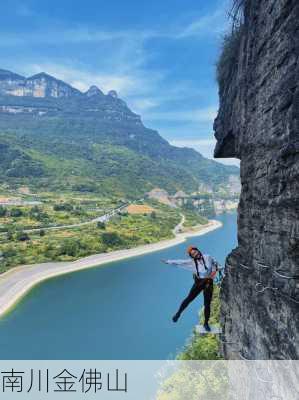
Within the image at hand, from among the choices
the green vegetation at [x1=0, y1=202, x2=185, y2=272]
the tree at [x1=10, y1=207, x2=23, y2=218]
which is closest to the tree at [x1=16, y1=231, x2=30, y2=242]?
the green vegetation at [x1=0, y1=202, x2=185, y2=272]

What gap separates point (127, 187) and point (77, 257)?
3209 inches

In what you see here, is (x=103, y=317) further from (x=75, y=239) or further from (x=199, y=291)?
(x=199, y=291)

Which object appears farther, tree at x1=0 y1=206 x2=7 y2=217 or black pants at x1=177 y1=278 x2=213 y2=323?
tree at x1=0 y1=206 x2=7 y2=217

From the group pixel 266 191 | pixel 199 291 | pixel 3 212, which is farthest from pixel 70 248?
pixel 266 191

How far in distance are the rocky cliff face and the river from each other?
76.0ft

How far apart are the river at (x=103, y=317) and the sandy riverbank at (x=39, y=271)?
1.23 metres

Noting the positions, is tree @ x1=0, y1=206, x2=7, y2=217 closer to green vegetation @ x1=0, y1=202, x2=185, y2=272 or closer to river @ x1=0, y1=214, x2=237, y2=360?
green vegetation @ x1=0, y1=202, x2=185, y2=272

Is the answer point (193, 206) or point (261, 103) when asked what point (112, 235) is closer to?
point (261, 103)

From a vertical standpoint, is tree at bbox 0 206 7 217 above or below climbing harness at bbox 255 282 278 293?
below

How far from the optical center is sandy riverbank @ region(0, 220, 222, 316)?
138 ft

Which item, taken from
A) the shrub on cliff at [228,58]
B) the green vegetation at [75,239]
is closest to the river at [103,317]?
the green vegetation at [75,239]

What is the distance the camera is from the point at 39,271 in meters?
50.9

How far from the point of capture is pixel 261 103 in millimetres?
5113

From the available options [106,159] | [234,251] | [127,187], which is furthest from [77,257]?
[106,159]
